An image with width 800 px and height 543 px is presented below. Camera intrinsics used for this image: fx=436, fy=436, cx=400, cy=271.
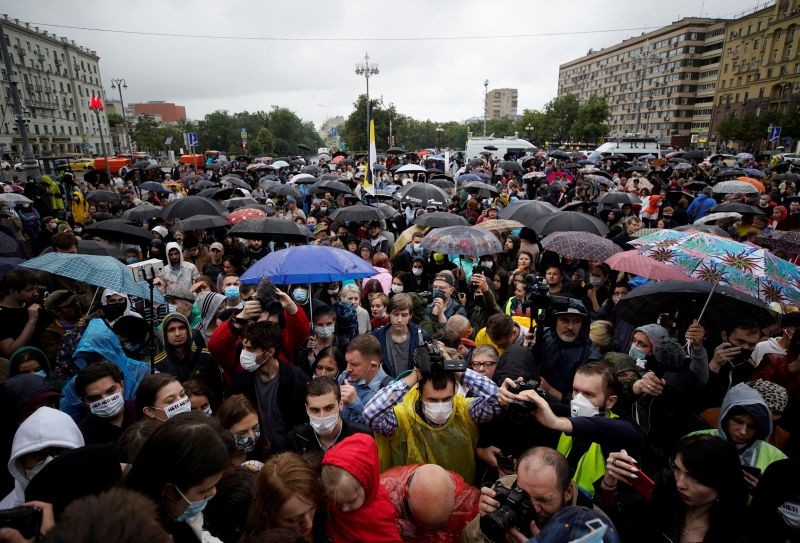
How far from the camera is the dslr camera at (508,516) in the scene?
185 cm

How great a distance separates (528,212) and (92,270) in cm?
716

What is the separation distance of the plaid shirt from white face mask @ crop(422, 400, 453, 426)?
0.53ft

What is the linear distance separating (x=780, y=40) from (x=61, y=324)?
84.3 meters

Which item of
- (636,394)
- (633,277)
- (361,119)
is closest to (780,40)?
(361,119)

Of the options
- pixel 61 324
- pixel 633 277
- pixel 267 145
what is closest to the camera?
pixel 61 324

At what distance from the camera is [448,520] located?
2316 mm

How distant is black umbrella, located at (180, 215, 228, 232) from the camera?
7.65 metres

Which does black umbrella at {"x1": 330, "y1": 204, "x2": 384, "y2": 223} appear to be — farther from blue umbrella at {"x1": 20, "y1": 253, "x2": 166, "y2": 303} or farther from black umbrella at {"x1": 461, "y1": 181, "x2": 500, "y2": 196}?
black umbrella at {"x1": 461, "y1": 181, "x2": 500, "y2": 196}

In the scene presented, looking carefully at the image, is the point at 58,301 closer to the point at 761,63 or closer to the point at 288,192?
the point at 288,192

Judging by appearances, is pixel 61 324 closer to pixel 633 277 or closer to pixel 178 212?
pixel 178 212

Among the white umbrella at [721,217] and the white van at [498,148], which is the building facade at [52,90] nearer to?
the white van at [498,148]

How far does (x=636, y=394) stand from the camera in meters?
2.99

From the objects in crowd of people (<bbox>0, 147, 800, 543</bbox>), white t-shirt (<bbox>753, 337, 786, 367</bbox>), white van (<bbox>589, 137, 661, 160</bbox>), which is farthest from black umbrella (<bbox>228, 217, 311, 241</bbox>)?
white van (<bbox>589, 137, 661, 160</bbox>)

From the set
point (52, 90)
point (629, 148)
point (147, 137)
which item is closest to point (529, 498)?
point (629, 148)
